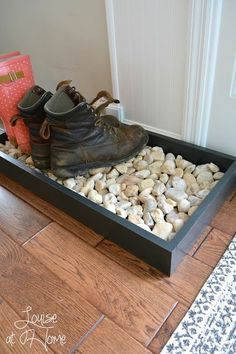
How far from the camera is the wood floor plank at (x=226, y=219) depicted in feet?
2.63

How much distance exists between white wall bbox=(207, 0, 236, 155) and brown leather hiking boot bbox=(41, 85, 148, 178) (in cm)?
24

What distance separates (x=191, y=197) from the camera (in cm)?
84

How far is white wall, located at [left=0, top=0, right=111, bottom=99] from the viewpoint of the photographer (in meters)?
1.06

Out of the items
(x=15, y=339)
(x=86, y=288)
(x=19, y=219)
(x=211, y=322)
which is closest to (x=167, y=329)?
(x=211, y=322)

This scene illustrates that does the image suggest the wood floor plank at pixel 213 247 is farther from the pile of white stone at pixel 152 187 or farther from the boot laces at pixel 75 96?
the boot laces at pixel 75 96

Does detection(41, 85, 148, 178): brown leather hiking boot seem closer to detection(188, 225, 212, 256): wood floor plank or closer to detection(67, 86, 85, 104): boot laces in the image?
detection(67, 86, 85, 104): boot laces

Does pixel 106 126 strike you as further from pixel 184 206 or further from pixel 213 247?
pixel 213 247

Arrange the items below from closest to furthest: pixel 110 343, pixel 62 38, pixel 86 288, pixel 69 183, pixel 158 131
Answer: pixel 110 343 → pixel 86 288 → pixel 69 183 → pixel 158 131 → pixel 62 38

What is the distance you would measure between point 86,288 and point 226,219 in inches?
17.1

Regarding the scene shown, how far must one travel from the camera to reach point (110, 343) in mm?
587

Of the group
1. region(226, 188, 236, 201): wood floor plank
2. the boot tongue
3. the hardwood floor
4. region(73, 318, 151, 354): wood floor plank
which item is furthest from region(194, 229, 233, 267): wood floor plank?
the boot tongue

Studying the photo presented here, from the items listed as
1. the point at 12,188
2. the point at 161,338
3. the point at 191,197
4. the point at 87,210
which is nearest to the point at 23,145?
the point at 12,188

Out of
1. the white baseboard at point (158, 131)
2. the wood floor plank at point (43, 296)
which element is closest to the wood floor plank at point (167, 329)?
the wood floor plank at point (43, 296)

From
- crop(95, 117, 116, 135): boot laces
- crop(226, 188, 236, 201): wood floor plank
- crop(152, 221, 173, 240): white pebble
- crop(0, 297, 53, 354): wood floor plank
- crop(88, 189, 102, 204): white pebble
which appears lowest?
crop(0, 297, 53, 354): wood floor plank
